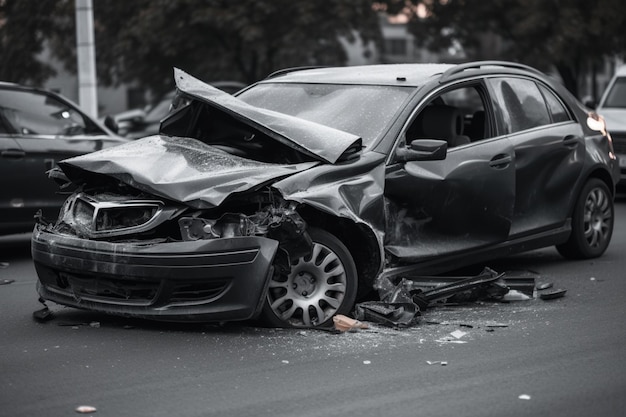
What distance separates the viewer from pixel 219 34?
31266mm

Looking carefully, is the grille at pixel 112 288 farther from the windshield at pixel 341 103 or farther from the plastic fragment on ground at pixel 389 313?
the windshield at pixel 341 103

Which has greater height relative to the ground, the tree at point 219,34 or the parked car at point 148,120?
the tree at point 219,34

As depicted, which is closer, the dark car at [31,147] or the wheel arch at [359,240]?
the wheel arch at [359,240]

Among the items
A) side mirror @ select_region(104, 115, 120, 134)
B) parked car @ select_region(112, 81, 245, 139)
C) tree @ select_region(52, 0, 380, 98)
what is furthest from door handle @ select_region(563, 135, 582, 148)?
tree @ select_region(52, 0, 380, 98)

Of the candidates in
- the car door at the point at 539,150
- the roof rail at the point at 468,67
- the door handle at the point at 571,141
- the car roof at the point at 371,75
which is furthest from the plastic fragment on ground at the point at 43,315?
the door handle at the point at 571,141

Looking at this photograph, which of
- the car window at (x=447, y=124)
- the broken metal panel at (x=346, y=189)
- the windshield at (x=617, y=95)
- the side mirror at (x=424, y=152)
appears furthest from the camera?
the windshield at (x=617, y=95)

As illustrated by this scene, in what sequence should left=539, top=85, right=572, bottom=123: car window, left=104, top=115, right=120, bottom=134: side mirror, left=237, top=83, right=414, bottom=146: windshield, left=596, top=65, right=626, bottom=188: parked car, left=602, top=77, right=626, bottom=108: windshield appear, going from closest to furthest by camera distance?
1. left=237, top=83, right=414, bottom=146: windshield
2. left=539, top=85, right=572, bottom=123: car window
3. left=104, top=115, right=120, bottom=134: side mirror
4. left=596, top=65, right=626, bottom=188: parked car
5. left=602, top=77, right=626, bottom=108: windshield

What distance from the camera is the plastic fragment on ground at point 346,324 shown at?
6.58 metres

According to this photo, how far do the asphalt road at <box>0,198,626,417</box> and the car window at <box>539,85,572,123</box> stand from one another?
2.08 m

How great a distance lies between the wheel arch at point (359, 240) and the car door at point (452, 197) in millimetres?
211

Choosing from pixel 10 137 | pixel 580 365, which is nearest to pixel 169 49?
pixel 10 137

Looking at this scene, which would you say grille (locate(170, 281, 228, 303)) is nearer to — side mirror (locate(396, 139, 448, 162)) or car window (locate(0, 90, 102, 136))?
side mirror (locate(396, 139, 448, 162))

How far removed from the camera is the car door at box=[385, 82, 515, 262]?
7254 millimetres

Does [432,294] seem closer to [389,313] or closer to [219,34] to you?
[389,313]
